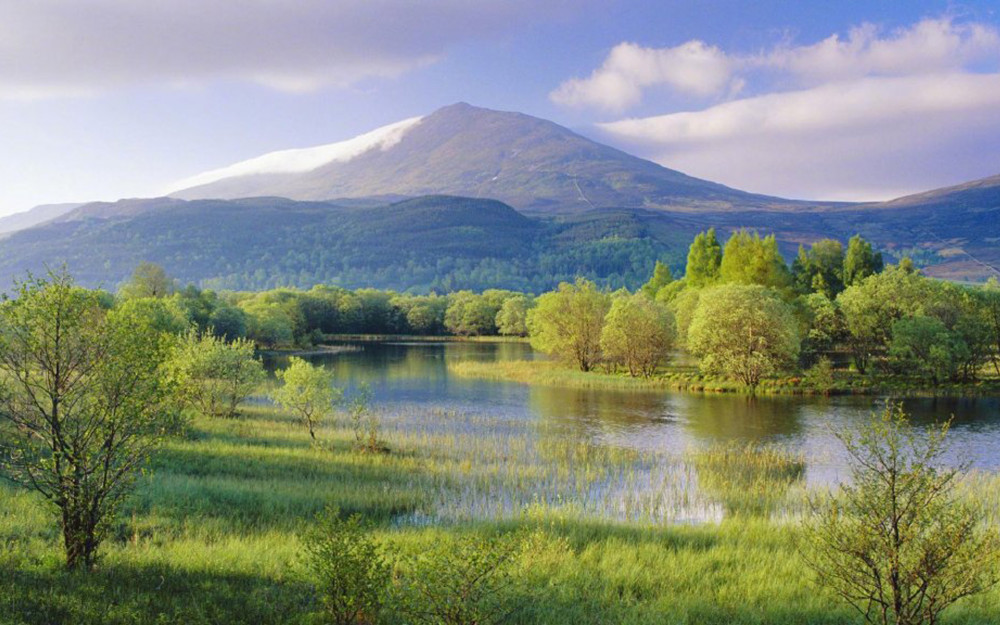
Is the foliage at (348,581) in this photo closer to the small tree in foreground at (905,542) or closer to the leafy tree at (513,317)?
the small tree in foreground at (905,542)

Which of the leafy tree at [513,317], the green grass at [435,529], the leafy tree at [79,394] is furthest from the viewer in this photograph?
the leafy tree at [513,317]

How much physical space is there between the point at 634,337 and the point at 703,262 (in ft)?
109

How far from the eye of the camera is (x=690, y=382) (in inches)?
2562

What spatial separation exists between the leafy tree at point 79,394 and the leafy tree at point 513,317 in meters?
126

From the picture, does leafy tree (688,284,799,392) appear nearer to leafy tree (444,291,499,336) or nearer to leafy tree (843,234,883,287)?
leafy tree (843,234,883,287)

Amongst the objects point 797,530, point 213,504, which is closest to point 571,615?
point 797,530

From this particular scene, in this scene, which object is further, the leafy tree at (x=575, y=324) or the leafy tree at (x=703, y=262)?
the leafy tree at (x=703, y=262)

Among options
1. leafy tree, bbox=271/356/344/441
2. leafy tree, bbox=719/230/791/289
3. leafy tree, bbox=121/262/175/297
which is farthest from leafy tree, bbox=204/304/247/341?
leafy tree, bbox=271/356/344/441

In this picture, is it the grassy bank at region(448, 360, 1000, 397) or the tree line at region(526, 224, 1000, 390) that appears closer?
the grassy bank at region(448, 360, 1000, 397)

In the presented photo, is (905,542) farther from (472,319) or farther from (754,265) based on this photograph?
(472,319)

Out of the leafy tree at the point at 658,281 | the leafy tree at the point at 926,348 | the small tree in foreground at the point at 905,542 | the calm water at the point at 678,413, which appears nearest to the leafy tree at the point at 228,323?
the calm water at the point at 678,413

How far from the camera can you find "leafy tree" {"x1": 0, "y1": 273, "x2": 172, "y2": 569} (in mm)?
11711

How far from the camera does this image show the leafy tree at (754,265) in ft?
274

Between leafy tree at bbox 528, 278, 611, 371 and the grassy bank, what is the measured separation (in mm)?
2135
